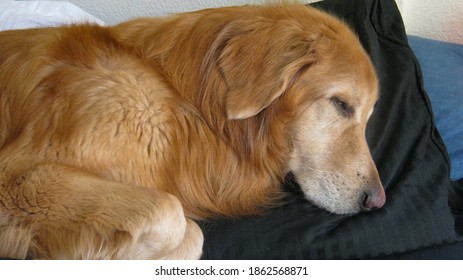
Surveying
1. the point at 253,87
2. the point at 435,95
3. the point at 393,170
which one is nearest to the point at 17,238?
the point at 253,87

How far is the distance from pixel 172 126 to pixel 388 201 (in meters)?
0.75

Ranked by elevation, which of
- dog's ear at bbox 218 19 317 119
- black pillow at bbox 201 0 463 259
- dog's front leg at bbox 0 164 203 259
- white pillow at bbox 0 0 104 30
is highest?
dog's ear at bbox 218 19 317 119

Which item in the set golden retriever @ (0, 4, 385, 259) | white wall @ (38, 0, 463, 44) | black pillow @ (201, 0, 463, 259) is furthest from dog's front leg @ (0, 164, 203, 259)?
white wall @ (38, 0, 463, 44)

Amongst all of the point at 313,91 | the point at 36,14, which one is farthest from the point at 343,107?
the point at 36,14

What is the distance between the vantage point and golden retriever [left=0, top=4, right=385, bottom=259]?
1279mm

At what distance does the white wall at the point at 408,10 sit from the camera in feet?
8.36

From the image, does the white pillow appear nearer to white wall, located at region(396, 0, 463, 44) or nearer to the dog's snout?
the dog's snout

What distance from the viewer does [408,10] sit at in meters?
2.60

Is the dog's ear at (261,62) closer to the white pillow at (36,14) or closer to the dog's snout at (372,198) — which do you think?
the dog's snout at (372,198)

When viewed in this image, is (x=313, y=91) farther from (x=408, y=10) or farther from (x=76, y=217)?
(x=408, y=10)

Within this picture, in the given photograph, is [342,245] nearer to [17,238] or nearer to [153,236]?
[153,236]

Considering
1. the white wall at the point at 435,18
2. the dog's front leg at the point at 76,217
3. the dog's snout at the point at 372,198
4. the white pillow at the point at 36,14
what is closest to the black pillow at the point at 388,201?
the dog's snout at the point at 372,198

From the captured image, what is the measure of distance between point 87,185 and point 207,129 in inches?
16.3

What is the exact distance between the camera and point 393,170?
Result: 1751 millimetres
